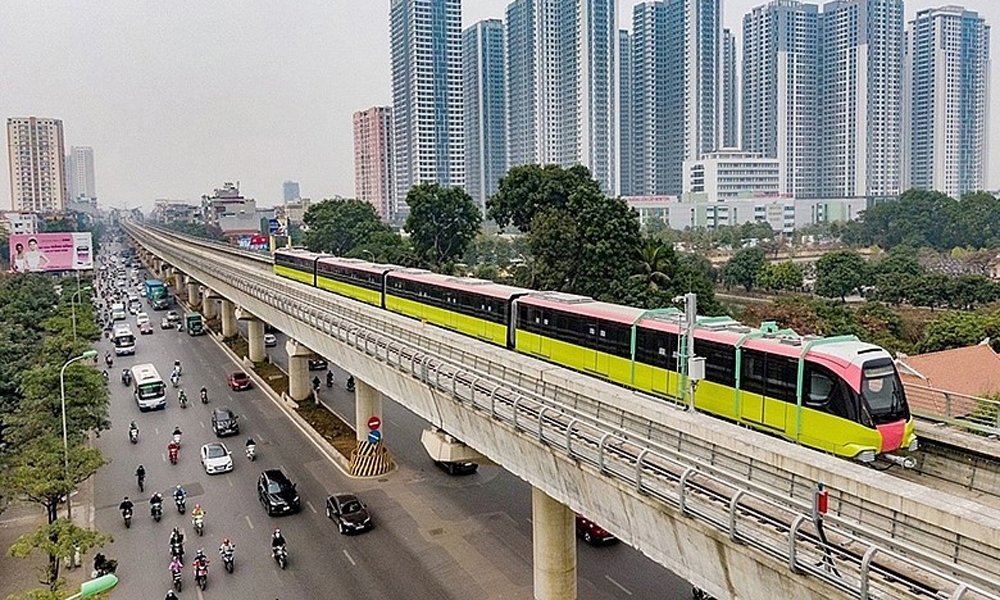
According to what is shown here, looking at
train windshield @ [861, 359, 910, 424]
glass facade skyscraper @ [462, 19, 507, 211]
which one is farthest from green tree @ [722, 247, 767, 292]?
glass facade skyscraper @ [462, 19, 507, 211]

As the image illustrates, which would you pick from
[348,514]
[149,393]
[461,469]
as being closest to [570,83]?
[149,393]

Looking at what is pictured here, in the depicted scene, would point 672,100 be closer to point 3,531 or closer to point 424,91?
point 424,91

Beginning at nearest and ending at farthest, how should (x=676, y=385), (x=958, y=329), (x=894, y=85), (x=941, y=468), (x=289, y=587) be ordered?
(x=941, y=468) → (x=676, y=385) → (x=289, y=587) → (x=958, y=329) → (x=894, y=85)

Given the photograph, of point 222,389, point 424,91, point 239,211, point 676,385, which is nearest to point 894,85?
point 424,91

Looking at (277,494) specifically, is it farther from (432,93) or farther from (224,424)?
(432,93)

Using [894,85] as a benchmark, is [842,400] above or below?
below

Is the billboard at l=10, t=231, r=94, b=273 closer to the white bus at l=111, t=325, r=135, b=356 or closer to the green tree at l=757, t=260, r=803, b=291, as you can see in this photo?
the white bus at l=111, t=325, r=135, b=356

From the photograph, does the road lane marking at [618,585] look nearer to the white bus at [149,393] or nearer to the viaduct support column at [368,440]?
the viaduct support column at [368,440]
